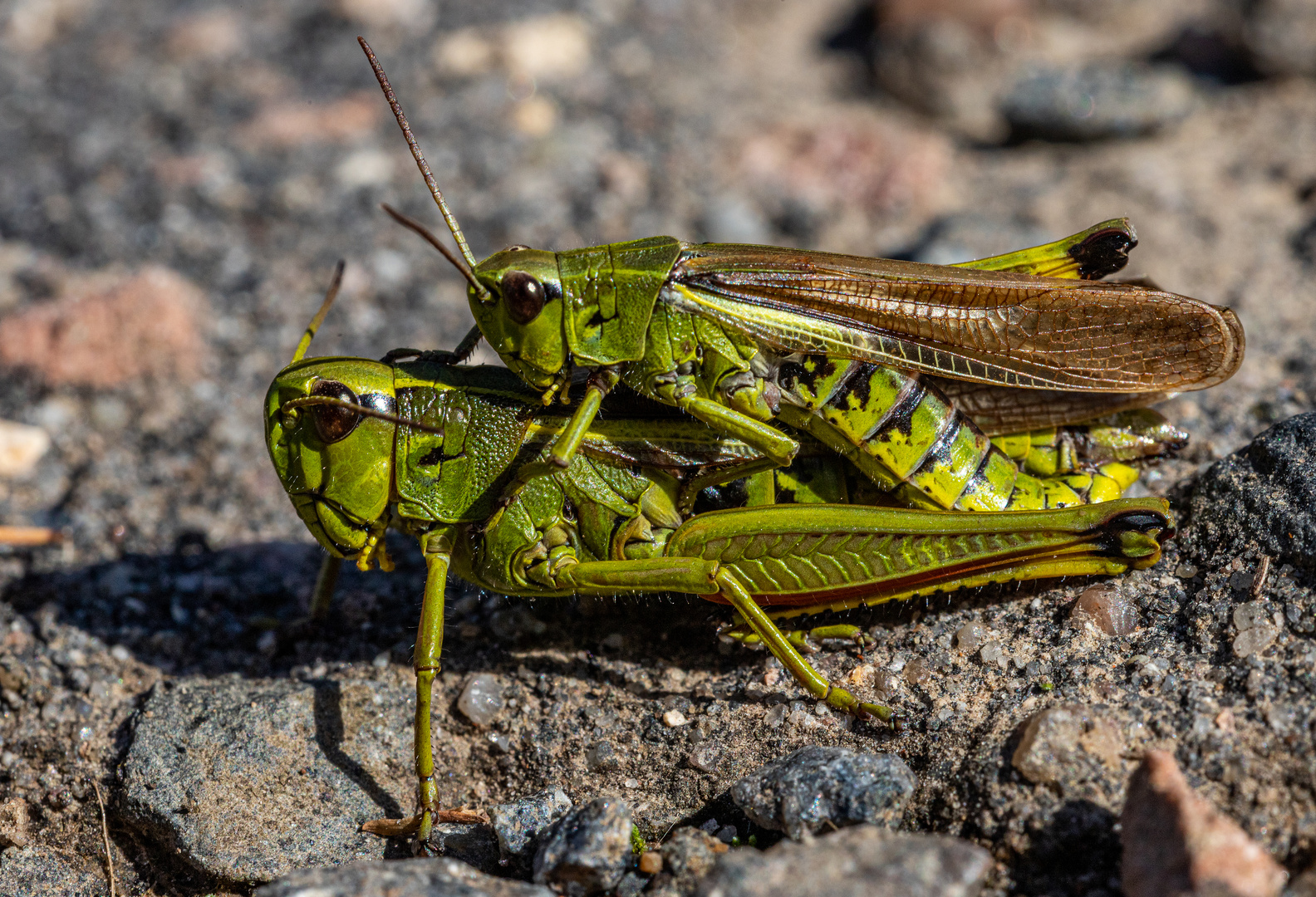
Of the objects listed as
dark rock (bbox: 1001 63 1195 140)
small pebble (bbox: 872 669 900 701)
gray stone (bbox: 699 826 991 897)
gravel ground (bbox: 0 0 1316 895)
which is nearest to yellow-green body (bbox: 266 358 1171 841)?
small pebble (bbox: 872 669 900 701)

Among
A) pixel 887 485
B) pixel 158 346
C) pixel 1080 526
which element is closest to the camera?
pixel 1080 526

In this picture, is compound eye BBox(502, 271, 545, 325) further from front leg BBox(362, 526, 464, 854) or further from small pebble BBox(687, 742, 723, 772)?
small pebble BBox(687, 742, 723, 772)

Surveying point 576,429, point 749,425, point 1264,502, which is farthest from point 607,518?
point 1264,502

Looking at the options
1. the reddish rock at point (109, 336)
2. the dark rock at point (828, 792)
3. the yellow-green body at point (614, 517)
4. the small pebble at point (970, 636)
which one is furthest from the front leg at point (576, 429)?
the reddish rock at point (109, 336)

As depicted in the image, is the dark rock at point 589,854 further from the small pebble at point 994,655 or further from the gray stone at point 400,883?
the small pebble at point 994,655

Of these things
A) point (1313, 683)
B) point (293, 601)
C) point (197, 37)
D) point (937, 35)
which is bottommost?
point (293, 601)

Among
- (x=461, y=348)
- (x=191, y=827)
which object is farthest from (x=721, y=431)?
(x=191, y=827)

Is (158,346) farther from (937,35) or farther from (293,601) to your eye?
(937,35)
